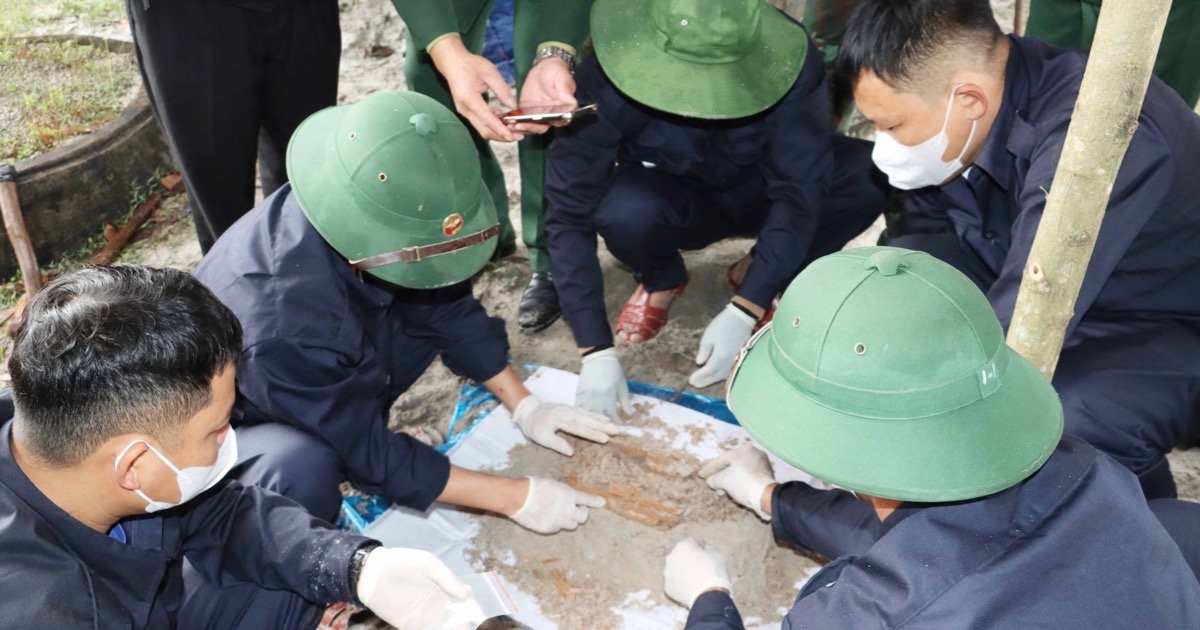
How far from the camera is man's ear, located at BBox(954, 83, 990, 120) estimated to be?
227 cm

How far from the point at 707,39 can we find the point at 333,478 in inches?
61.8

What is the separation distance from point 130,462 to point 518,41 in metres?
2.10

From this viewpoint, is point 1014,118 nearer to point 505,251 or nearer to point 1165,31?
point 1165,31

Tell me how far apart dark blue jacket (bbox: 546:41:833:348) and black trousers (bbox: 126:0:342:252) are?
868mm

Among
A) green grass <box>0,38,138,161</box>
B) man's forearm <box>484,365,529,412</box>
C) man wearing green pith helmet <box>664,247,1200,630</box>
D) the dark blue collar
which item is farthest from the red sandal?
green grass <box>0,38,138,161</box>

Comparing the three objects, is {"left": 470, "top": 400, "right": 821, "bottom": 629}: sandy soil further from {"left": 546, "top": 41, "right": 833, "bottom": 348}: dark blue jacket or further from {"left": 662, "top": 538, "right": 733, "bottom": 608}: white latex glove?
{"left": 546, "top": 41, "right": 833, "bottom": 348}: dark blue jacket

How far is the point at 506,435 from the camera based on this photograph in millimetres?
3047

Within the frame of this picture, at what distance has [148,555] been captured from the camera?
186 cm

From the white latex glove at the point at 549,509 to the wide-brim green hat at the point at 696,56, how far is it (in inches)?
44.4

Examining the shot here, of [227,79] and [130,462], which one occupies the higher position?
[227,79]

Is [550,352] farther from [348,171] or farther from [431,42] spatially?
[348,171]

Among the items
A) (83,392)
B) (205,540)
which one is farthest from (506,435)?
(83,392)

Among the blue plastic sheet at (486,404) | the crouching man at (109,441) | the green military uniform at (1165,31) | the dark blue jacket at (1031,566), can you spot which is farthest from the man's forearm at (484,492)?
the green military uniform at (1165,31)

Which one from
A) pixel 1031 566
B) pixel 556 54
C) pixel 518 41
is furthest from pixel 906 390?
pixel 518 41
